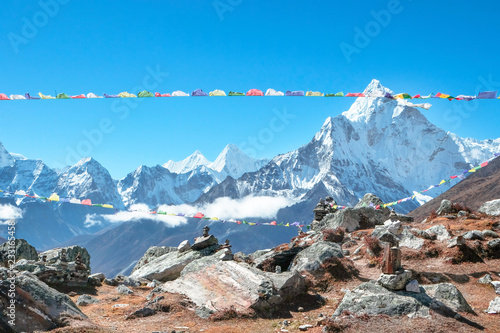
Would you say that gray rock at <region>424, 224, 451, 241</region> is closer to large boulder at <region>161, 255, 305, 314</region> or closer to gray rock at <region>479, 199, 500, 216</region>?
gray rock at <region>479, 199, 500, 216</region>

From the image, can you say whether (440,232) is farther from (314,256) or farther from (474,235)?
(314,256)

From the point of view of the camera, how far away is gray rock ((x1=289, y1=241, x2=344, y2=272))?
70.5ft

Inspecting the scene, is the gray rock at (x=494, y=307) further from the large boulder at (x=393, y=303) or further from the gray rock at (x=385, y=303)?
the gray rock at (x=385, y=303)

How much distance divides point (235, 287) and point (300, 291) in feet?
10.4

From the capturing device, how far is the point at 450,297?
14766mm

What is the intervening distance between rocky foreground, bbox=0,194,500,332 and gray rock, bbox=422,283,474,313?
4 centimetres

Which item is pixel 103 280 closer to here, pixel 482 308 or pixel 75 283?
pixel 75 283

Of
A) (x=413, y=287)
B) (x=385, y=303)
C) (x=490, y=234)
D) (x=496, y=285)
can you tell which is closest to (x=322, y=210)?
(x=490, y=234)

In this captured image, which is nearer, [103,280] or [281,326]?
[281,326]

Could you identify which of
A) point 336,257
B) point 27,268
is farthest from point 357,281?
point 27,268

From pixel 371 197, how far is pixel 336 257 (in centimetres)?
2412

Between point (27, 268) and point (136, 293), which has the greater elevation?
point (27, 268)

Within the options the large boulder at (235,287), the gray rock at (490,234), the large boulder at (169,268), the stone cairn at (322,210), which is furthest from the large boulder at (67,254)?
the gray rock at (490,234)

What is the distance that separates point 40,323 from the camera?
13008 millimetres
